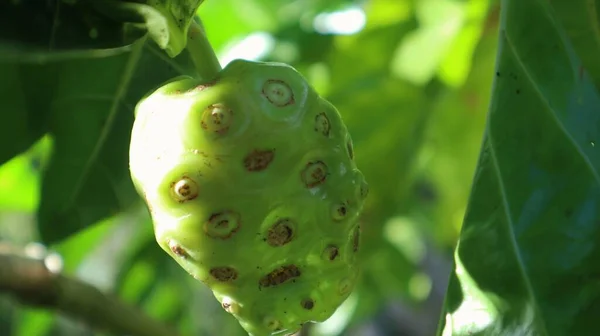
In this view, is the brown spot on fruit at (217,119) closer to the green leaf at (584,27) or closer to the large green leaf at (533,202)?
the large green leaf at (533,202)

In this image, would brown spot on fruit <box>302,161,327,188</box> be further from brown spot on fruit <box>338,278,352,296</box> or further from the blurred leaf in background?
the blurred leaf in background

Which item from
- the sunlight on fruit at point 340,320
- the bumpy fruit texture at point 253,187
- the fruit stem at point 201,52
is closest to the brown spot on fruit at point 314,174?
the bumpy fruit texture at point 253,187

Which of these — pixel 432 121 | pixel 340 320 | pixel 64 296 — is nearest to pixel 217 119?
pixel 64 296

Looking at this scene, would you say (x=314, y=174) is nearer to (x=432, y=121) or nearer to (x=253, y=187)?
(x=253, y=187)

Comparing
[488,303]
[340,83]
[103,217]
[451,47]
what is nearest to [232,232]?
[488,303]

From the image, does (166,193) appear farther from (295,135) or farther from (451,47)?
(451,47)

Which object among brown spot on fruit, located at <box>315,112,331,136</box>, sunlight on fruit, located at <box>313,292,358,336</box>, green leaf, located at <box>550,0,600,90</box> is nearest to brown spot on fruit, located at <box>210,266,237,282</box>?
brown spot on fruit, located at <box>315,112,331,136</box>
